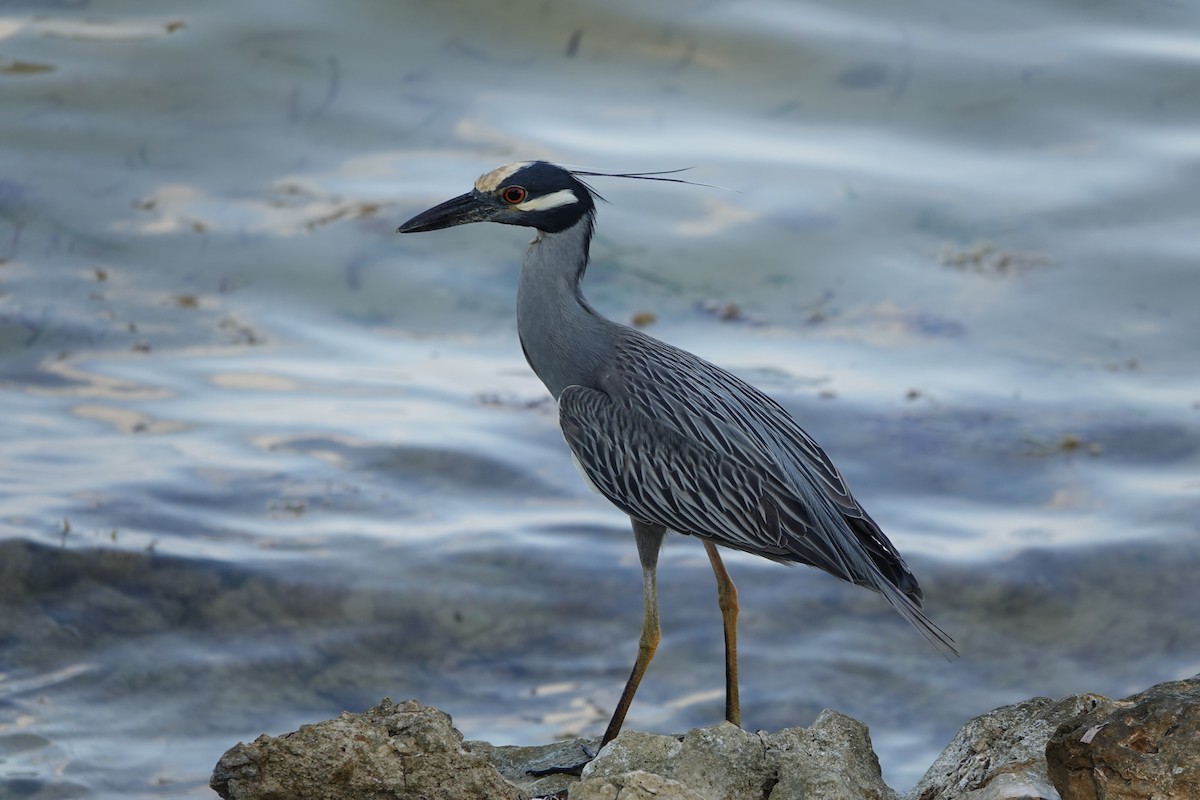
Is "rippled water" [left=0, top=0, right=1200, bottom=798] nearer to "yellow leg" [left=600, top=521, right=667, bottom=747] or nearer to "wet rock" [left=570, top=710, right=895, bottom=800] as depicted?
"yellow leg" [left=600, top=521, right=667, bottom=747]

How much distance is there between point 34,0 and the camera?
15.5m

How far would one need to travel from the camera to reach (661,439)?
636 centimetres

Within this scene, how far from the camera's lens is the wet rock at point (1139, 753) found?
4.31 meters

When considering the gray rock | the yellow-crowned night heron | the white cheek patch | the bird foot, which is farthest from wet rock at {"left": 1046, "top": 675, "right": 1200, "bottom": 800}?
the white cheek patch

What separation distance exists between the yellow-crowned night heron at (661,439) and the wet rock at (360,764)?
5.24ft

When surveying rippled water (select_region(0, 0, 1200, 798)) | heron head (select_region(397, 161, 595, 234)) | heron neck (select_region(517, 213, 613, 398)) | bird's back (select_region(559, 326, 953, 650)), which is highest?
heron head (select_region(397, 161, 595, 234))

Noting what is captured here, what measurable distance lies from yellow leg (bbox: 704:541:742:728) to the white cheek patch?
1574 millimetres

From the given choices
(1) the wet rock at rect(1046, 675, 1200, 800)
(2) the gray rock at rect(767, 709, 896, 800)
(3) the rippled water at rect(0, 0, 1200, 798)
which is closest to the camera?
(1) the wet rock at rect(1046, 675, 1200, 800)

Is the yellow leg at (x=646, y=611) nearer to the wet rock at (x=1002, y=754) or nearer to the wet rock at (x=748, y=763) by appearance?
the wet rock at (x=748, y=763)

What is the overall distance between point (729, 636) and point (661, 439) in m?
0.94

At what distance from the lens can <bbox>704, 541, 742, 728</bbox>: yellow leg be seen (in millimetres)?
6430

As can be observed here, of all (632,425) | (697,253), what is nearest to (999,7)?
(697,253)

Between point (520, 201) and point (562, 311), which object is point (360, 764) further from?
point (520, 201)

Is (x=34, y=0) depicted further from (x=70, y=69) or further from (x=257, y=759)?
(x=257, y=759)
